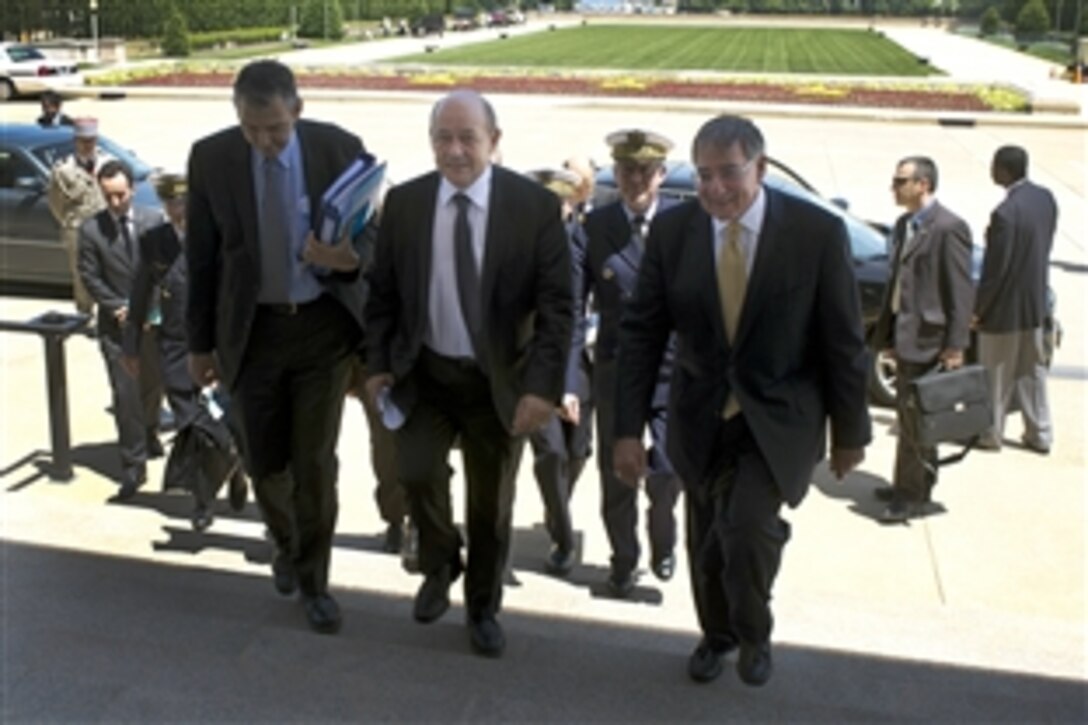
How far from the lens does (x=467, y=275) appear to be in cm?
407

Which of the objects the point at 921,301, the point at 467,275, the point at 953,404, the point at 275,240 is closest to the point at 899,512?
the point at 953,404

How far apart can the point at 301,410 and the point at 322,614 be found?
0.77 meters

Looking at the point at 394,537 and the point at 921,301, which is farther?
the point at 921,301

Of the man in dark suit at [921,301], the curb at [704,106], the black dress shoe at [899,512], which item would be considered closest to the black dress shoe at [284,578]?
the man in dark suit at [921,301]

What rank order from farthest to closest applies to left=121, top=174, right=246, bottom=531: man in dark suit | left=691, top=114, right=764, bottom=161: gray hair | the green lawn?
the green lawn < left=121, top=174, right=246, bottom=531: man in dark suit < left=691, top=114, right=764, bottom=161: gray hair

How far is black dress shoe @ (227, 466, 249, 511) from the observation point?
6.30m

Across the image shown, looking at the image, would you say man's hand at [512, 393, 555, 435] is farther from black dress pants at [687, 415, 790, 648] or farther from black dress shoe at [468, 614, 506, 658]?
black dress shoe at [468, 614, 506, 658]

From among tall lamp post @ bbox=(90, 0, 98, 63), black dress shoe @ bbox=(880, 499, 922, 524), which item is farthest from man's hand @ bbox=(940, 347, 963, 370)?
tall lamp post @ bbox=(90, 0, 98, 63)

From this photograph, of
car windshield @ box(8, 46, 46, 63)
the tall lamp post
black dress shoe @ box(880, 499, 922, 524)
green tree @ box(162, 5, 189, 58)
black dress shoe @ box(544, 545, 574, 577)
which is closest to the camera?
black dress shoe @ box(544, 545, 574, 577)

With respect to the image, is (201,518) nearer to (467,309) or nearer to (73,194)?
(467,309)

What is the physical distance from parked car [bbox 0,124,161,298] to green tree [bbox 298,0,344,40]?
Result: 57567mm

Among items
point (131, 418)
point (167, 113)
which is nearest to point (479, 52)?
point (167, 113)

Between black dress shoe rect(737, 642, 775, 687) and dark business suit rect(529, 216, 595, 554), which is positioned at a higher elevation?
dark business suit rect(529, 216, 595, 554)

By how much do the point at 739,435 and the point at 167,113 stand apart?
2857cm
